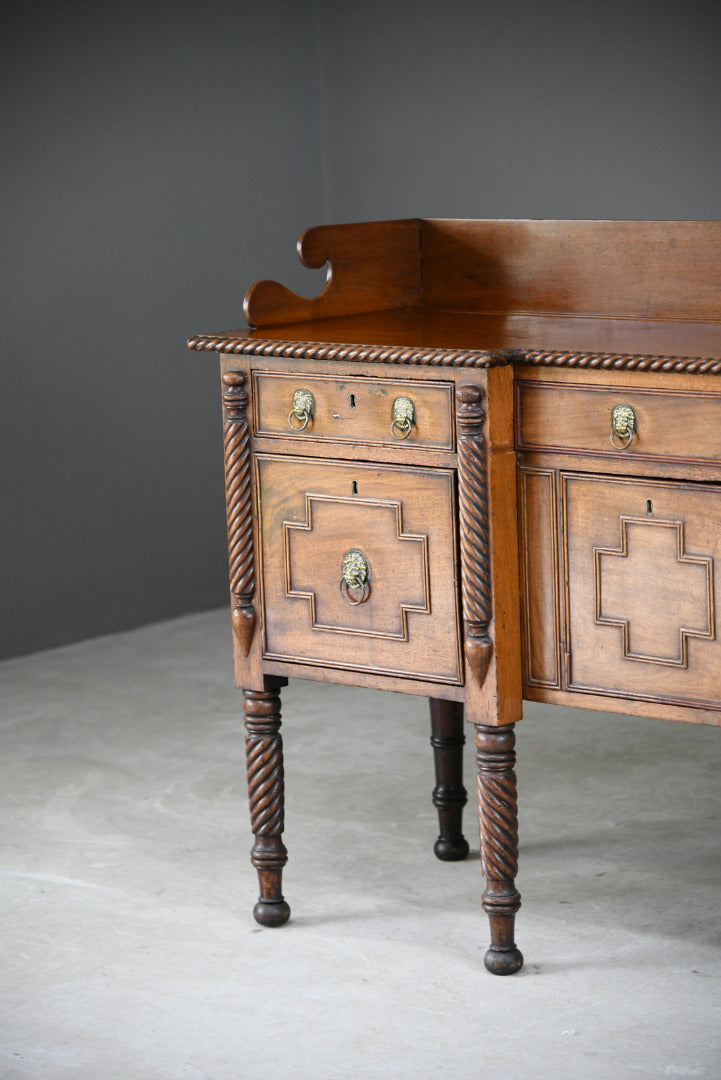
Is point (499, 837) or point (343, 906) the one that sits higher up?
point (499, 837)

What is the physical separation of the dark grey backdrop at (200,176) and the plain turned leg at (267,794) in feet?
7.37

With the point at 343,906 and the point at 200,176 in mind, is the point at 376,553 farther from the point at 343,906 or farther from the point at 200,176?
the point at 200,176

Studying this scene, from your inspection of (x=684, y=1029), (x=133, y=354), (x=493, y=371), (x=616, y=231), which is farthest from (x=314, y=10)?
(x=684, y=1029)

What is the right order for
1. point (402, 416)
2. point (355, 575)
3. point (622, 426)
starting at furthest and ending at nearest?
point (355, 575), point (402, 416), point (622, 426)

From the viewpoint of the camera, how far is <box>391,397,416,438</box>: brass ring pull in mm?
2885

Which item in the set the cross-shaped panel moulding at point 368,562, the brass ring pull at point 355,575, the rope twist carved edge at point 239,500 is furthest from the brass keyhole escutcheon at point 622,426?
the rope twist carved edge at point 239,500

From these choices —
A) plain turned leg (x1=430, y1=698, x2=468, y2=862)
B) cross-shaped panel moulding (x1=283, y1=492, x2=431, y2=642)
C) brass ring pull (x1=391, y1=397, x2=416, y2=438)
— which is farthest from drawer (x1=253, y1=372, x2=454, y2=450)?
plain turned leg (x1=430, y1=698, x2=468, y2=862)

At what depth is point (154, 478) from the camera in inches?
223

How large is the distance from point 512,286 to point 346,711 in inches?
60.4

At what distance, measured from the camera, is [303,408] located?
3.01 metres

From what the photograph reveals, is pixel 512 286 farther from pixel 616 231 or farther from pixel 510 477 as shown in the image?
pixel 510 477

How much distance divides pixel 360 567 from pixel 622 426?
531mm

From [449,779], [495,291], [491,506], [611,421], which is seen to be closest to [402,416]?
[491,506]

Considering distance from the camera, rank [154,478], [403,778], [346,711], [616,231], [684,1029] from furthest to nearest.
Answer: [154,478], [346,711], [403,778], [616,231], [684,1029]
